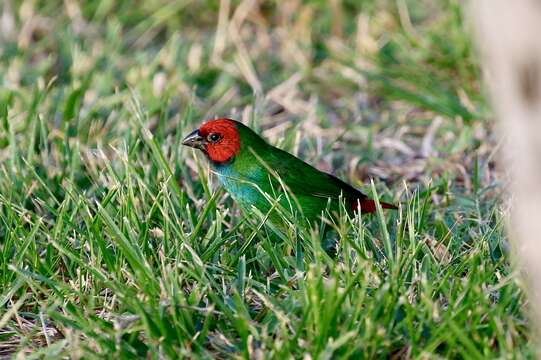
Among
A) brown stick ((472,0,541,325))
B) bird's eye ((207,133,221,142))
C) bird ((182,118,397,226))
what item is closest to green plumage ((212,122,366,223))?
bird ((182,118,397,226))

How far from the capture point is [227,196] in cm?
413

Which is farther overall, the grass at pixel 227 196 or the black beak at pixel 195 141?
the black beak at pixel 195 141

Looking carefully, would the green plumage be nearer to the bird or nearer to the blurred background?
the bird

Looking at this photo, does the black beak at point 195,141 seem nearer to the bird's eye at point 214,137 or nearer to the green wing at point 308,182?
the bird's eye at point 214,137

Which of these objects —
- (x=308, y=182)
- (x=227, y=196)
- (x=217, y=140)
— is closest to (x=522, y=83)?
(x=308, y=182)

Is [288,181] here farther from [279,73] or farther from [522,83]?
[279,73]

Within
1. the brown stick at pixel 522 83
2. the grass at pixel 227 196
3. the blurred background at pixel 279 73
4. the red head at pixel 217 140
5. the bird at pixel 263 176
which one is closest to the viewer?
the brown stick at pixel 522 83

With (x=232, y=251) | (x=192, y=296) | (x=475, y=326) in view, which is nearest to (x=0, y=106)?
(x=232, y=251)

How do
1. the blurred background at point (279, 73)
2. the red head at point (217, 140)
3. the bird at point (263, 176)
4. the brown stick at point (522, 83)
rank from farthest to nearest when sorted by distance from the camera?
the blurred background at point (279, 73), the red head at point (217, 140), the bird at point (263, 176), the brown stick at point (522, 83)

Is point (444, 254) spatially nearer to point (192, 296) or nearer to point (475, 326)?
point (475, 326)

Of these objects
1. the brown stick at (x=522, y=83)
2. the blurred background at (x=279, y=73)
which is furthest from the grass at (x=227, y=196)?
the brown stick at (x=522, y=83)

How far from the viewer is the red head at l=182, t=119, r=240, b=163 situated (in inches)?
157

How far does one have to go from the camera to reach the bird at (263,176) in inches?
149

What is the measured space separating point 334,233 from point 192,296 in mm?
1162
